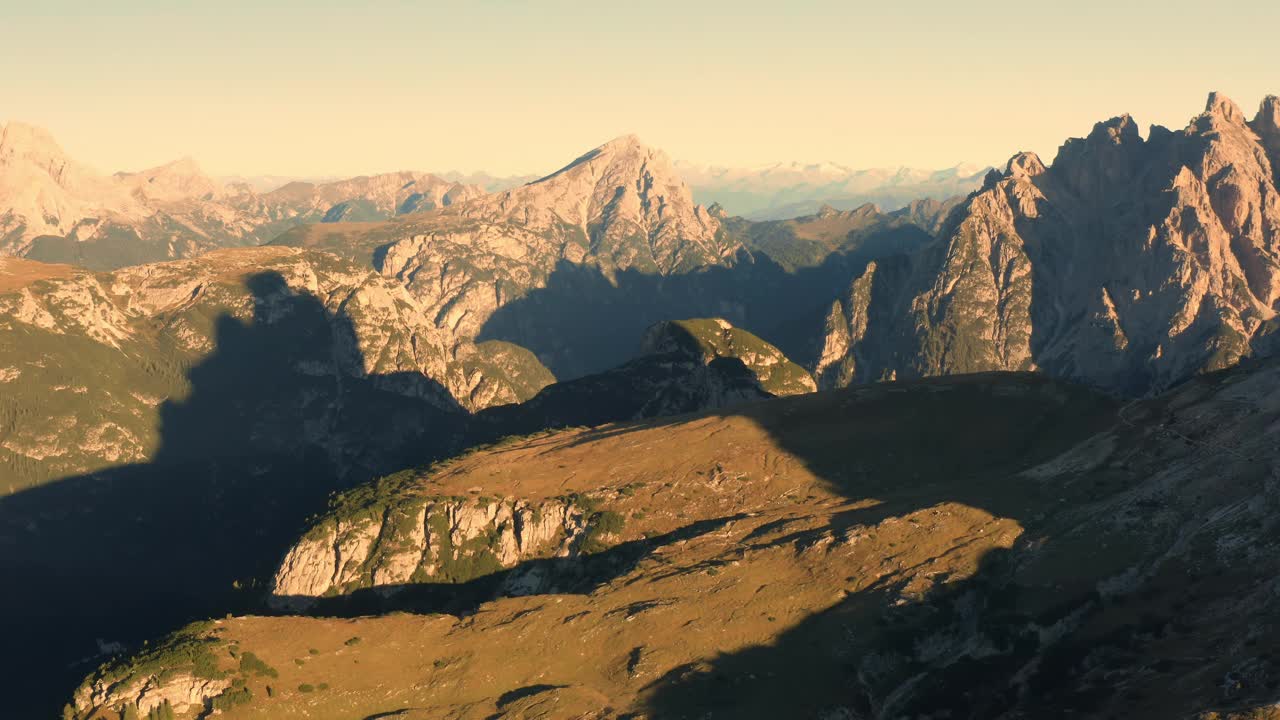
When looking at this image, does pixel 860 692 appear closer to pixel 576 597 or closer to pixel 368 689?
pixel 576 597

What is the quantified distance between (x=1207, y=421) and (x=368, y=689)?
152 m

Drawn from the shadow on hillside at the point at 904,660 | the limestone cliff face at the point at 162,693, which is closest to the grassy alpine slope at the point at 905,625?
the shadow on hillside at the point at 904,660

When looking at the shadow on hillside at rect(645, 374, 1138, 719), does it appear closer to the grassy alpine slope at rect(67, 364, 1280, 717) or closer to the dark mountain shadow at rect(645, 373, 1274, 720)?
the dark mountain shadow at rect(645, 373, 1274, 720)

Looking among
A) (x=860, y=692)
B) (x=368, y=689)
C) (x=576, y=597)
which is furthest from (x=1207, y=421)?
(x=368, y=689)

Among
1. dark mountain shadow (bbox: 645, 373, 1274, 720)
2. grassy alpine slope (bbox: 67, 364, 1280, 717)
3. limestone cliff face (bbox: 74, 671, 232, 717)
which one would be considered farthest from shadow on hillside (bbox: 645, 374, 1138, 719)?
limestone cliff face (bbox: 74, 671, 232, 717)

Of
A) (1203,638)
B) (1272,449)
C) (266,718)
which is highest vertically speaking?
(1272,449)

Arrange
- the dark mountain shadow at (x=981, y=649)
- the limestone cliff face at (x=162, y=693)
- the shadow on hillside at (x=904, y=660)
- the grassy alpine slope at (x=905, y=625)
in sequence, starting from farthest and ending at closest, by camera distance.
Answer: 1. the limestone cliff face at (x=162, y=693)
2. the shadow on hillside at (x=904, y=660)
3. the grassy alpine slope at (x=905, y=625)
4. the dark mountain shadow at (x=981, y=649)

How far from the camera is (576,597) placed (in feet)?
623

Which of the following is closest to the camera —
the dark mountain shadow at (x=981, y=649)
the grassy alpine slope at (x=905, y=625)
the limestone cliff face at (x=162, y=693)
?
the dark mountain shadow at (x=981, y=649)

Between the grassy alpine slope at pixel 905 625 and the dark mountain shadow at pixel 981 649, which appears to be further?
the grassy alpine slope at pixel 905 625

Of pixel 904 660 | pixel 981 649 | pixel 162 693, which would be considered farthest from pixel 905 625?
pixel 162 693

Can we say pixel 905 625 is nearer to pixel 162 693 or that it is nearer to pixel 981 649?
pixel 981 649

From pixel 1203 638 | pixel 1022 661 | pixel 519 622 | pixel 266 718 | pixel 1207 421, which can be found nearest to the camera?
pixel 1203 638

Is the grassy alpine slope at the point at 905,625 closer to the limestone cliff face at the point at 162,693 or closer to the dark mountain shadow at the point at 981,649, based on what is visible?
the dark mountain shadow at the point at 981,649
